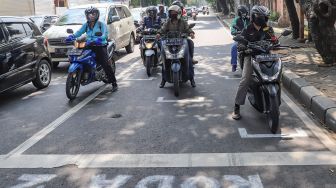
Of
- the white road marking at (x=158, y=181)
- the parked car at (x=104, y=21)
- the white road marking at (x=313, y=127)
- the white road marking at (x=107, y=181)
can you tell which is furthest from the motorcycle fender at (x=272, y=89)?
the parked car at (x=104, y=21)

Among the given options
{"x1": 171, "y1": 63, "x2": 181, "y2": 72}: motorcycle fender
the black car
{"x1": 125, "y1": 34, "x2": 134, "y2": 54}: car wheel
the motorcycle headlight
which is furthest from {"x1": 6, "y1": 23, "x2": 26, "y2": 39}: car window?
{"x1": 125, "y1": 34, "x2": 134, "y2": 54}: car wheel

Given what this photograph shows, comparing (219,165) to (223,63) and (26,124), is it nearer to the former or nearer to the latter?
(26,124)

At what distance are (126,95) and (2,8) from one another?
90.2ft

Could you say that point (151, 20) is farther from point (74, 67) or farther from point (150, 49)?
point (74, 67)

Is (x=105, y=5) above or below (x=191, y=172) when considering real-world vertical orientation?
above

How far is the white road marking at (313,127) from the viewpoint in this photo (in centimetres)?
538

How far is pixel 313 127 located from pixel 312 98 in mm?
953

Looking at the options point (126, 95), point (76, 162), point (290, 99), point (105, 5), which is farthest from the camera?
point (105, 5)

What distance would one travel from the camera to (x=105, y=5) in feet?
47.1

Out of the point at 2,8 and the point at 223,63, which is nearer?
the point at 223,63

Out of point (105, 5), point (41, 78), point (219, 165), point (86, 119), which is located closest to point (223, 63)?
point (105, 5)

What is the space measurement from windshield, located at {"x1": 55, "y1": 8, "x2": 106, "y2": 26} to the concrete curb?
6.66 meters

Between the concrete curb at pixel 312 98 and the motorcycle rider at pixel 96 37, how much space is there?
3559 mm

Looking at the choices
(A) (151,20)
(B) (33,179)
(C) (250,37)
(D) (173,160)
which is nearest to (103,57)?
(C) (250,37)
